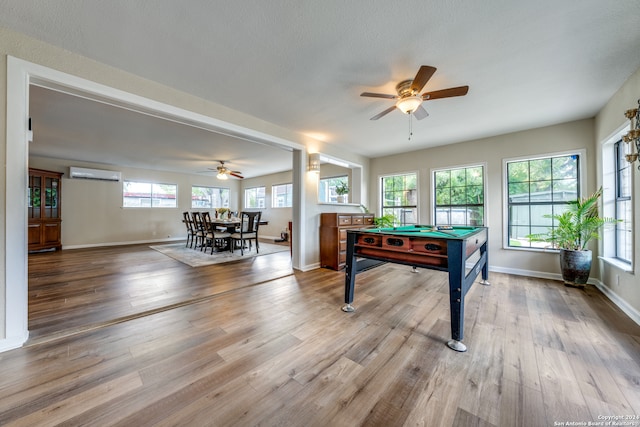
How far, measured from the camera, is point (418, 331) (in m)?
2.09

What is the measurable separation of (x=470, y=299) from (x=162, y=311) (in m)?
3.51

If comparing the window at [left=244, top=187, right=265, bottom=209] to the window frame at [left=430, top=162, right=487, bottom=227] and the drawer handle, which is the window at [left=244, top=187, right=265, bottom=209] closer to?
the window frame at [left=430, top=162, right=487, bottom=227]

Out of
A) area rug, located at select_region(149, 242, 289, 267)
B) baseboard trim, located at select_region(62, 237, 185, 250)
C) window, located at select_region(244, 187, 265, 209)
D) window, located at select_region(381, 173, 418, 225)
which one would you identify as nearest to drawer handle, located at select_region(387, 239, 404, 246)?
window, located at select_region(381, 173, 418, 225)

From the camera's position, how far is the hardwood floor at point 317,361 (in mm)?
1243

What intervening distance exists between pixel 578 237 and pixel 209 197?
1005 centimetres

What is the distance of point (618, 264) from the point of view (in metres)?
2.79

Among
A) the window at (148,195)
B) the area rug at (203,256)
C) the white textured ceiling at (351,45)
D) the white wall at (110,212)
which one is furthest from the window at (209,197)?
the white textured ceiling at (351,45)

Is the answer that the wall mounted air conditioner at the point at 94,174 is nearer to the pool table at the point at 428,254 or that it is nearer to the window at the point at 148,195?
the window at the point at 148,195

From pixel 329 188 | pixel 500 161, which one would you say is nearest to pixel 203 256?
pixel 329 188

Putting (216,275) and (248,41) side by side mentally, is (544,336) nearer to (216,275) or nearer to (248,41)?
(248,41)

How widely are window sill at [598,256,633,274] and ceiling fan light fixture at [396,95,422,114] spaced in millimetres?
2894

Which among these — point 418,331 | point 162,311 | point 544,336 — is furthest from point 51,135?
point 544,336

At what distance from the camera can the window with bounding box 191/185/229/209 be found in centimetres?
885

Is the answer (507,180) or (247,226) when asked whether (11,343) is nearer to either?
(247,226)
